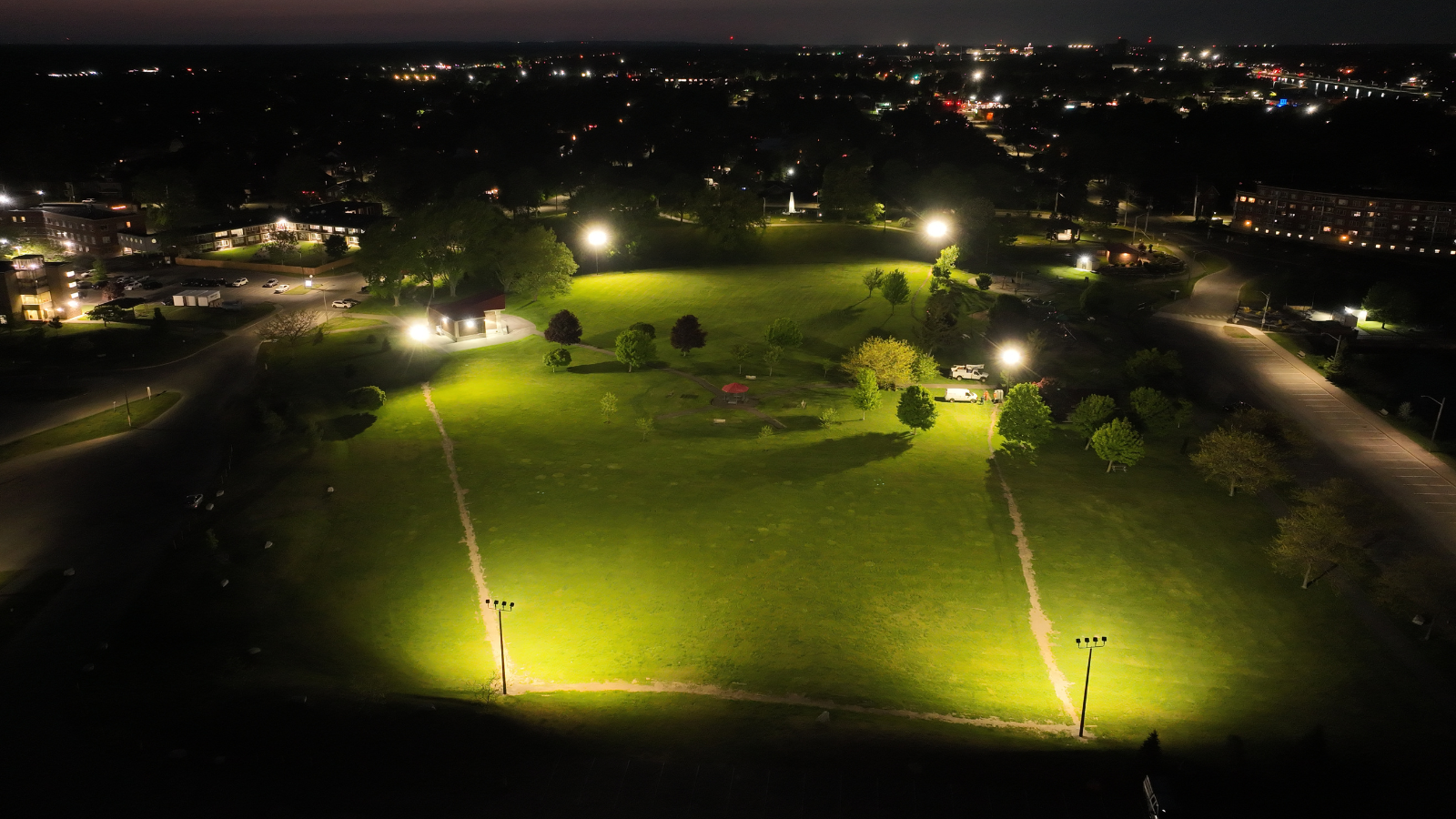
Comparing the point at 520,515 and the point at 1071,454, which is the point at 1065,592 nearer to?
the point at 1071,454

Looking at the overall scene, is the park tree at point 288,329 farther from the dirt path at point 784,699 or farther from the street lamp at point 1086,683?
the street lamp at point 1086,683

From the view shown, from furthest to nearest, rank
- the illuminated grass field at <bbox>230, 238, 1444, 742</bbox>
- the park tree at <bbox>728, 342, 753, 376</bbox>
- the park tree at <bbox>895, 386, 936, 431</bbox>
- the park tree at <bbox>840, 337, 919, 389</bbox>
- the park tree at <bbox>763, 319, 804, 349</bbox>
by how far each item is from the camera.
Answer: the park tree at <bbox>763, 319, 804, 349</bbox> < the park tree at <bbox>728, 342, 753, 376</bbox> < the park tree at <bbox>840, 337, 919, 389</bbox> < the park tree at <bbox>895, 386, 936, 431</bbox> < the illuminated grass field at <bbox>230, 238, 1444, 742</bbox>

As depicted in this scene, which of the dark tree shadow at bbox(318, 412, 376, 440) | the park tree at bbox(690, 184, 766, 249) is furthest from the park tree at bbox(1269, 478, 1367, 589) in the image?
the park tree at bbox(690, 184, 766, 249)

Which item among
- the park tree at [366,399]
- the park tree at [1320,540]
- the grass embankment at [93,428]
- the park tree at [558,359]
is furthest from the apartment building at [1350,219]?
the grass embankment at [93,428]

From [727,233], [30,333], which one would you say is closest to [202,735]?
[30,333]

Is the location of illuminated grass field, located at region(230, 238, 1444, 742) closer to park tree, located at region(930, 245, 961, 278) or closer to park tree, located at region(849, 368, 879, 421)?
park tree, located at region(849, 368, 879, 421)
